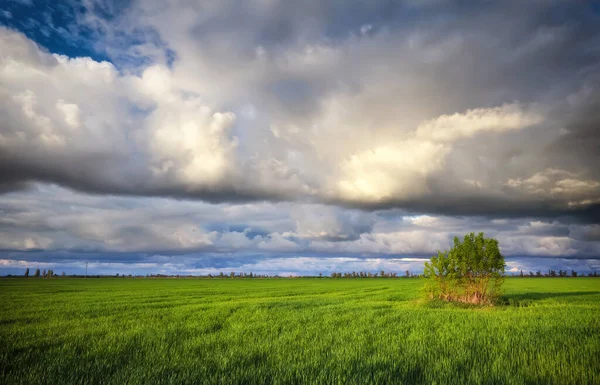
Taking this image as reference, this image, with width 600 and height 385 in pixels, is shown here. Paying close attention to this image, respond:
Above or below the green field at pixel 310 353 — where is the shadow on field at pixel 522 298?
below

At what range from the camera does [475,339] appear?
11.6 metres

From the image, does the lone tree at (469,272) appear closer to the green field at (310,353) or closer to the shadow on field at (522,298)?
the shadow on field at (522,298)

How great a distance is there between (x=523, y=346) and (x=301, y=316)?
10403mm

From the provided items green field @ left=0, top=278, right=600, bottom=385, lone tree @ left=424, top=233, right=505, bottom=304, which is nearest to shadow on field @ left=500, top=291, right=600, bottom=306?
lone tree @ left=424, top=233, right=505, bottom=304

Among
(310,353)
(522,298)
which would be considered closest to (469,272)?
(522,298)

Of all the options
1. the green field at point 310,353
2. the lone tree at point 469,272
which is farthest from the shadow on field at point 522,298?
the green field at point 310,353

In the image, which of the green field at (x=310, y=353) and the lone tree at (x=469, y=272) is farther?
the lone tree at (x=469, y=272)

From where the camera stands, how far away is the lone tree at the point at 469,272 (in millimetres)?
23688

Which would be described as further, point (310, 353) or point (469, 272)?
point (469, 272)

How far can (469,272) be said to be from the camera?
79.7 feet

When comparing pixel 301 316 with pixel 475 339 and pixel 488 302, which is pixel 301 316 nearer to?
pixel 475 339

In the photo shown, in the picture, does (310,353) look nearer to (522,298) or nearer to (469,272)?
(469,272)

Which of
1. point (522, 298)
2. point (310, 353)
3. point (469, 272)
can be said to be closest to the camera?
point (310, 353)

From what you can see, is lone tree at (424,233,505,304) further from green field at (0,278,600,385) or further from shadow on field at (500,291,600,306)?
green field at (0,278,600,385)
